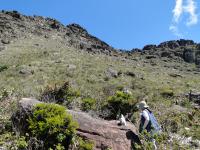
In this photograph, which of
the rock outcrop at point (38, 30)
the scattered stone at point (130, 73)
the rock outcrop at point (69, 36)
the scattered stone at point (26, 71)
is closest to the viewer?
the scattered stone at point (26, 71)

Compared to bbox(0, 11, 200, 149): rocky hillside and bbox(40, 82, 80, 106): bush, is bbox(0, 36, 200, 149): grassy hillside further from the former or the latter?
bbox(40, 82, 80, 106): bush

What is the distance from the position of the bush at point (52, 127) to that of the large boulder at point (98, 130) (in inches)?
15.7

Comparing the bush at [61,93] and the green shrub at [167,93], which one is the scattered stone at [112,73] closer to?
the green shrub at [167,93]

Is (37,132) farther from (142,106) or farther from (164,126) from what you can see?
(164,126)

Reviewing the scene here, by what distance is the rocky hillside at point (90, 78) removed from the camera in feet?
44.4

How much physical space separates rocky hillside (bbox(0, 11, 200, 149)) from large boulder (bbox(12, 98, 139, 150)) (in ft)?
0.17

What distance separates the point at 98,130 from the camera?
32.8 feet

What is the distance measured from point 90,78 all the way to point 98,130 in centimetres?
2448

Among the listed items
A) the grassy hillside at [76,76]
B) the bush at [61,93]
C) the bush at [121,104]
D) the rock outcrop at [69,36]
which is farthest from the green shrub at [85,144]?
the rock outcrop at [69,36]

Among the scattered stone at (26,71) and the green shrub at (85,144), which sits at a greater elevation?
the scattered stone at (26,71)

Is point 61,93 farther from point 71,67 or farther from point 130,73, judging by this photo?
point 130,73

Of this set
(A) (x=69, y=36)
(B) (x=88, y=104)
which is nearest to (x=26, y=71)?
(B) (x=88, y=104)

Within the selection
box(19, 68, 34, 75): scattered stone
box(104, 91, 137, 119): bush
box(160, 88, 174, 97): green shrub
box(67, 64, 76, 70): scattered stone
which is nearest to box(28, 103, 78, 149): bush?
box(104, 91, 137, 119): bush

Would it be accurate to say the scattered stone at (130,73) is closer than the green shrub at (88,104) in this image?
No
